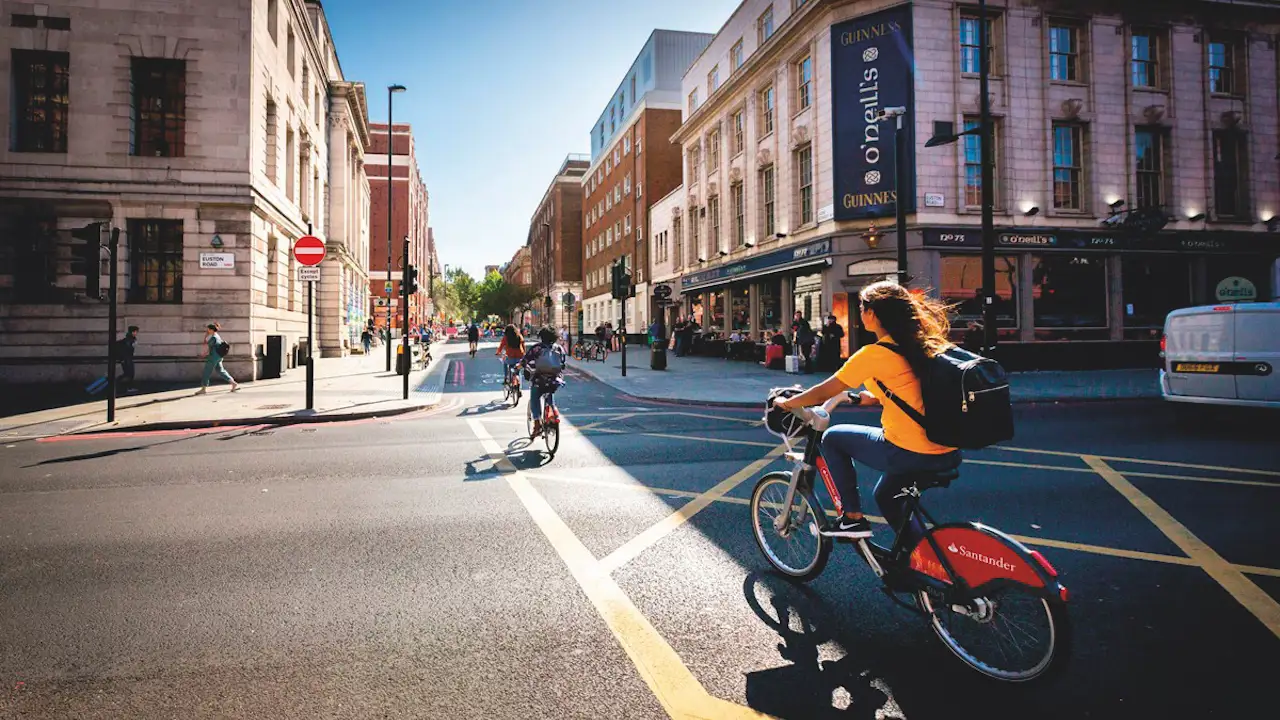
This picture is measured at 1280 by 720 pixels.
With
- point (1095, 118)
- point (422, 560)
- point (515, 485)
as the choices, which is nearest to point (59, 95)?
point (515, 485)

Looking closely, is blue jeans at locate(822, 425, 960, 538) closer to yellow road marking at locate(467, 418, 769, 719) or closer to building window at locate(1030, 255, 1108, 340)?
yellow road marking at locate(467, 418, 769, 719)

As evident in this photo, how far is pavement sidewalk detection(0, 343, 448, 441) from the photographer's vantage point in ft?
34.4

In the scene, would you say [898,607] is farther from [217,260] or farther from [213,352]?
[217,260]

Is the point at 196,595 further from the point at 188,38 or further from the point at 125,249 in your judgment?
the point at 188,38

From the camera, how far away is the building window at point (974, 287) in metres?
19.8

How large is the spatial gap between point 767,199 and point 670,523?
2334 cm

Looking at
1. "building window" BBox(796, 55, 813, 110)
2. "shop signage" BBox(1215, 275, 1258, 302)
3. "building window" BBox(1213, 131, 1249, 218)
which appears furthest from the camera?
"building window" BBox(796, 55, 813, 110)

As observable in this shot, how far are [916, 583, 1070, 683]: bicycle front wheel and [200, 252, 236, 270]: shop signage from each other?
20.3 m

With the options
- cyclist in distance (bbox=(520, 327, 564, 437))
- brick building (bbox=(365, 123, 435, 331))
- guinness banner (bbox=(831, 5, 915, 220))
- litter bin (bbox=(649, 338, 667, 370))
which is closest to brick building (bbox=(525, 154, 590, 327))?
brick building (bbox=(365, 123, 435, 331))

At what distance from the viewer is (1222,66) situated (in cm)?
2242

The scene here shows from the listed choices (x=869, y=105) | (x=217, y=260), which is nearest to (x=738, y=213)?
(x=869, y=105)

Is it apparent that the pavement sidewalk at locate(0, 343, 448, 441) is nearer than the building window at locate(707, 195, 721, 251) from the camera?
Yes

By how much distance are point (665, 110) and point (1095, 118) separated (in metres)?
27.6

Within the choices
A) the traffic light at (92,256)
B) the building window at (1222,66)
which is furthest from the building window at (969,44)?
the traffic light at (92,256)
